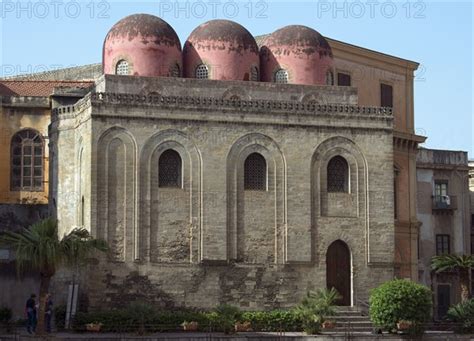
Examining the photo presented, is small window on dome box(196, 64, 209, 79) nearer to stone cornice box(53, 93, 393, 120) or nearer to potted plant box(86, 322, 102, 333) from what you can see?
stone cornice box(53, 93, 393, 120)

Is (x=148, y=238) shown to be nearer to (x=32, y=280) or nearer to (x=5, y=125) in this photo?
(x=32, y=280)

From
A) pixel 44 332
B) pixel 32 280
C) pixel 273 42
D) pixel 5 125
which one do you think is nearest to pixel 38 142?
pixel 5 125

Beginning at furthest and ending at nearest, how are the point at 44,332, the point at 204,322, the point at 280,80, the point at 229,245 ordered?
the point at 280,80
the point at 229,245
the point at 204,322
the point at 44,332

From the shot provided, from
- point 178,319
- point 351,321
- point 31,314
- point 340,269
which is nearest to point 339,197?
point 340,269

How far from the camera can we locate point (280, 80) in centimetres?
4559

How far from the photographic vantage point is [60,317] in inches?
1559

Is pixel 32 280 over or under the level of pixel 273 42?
under

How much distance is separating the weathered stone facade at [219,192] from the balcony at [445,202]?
44.5ft

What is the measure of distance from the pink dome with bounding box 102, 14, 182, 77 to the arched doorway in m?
8.96

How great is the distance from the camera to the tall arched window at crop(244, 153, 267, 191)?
4275cm

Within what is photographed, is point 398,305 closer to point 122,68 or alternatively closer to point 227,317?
point 227,317

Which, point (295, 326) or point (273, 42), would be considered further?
point (273, 42)

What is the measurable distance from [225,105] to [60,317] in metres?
9.61

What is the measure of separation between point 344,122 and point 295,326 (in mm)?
8266
